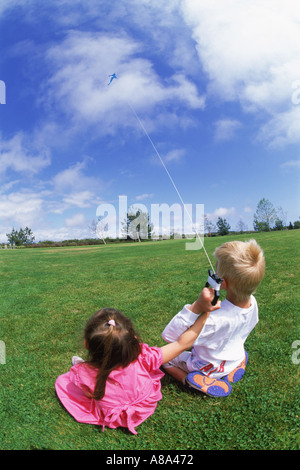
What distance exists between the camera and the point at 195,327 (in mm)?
2805

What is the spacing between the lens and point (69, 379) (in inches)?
130

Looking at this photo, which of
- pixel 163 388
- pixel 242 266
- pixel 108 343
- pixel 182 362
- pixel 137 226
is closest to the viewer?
pixel 108 343

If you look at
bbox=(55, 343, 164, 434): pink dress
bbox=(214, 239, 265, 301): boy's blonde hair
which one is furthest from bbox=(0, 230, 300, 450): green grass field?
bbox=(214, 239, 265, 301): boy's blonde hair

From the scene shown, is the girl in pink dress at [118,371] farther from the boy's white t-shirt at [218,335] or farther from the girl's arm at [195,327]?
the boy's white t-shirt at [218,335]

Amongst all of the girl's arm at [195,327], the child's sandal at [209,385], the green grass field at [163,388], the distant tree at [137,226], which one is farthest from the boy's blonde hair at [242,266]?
the distant tree at [137,226]

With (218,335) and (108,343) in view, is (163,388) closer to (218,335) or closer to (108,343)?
(218,335)

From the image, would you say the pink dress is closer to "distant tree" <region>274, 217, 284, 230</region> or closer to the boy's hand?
the boy's hand

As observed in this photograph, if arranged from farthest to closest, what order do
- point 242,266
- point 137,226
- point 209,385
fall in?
point 137,226 → point 209,385 → point 242,266

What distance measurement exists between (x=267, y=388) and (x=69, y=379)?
2158 millimetres

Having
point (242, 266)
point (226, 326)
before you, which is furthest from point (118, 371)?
point (242, 266)

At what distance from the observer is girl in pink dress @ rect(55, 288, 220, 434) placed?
2.59 metres

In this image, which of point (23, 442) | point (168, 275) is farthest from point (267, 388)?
point (168, 275)

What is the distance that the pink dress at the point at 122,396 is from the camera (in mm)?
2775

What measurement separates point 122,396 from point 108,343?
2.11 ft
